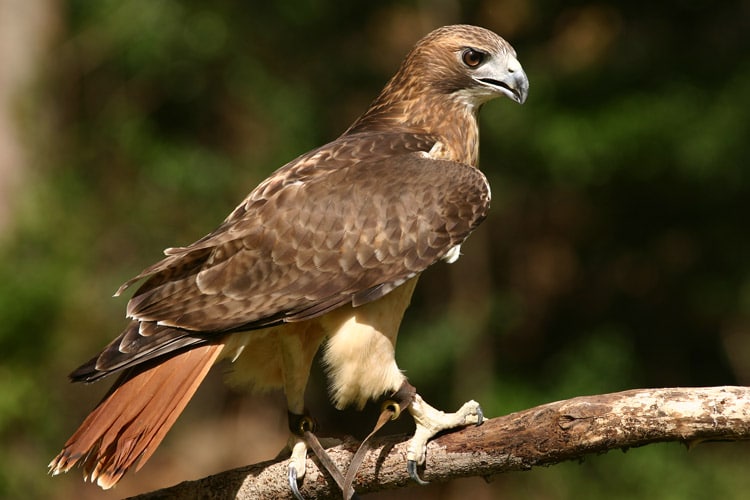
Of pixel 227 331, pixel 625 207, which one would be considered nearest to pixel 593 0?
pixel 625 207

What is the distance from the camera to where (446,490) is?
8.09 meters

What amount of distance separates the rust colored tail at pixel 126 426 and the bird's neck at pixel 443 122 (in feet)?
4.45

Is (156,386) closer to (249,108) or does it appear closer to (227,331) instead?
(227,331)

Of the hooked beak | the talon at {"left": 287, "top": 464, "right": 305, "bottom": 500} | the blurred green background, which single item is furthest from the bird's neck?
the blurred green background

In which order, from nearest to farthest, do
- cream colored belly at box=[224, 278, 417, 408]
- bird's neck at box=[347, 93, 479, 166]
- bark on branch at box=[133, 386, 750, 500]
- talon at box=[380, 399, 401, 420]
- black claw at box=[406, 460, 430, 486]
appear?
bark on branch at box=[133, 386, 750, 500], black claw at box=[406, 460, 430, 486], cream colored belly at box=[224, 278, 417, 408], talon at box=[380, 399, 401, 420], bird's neck at box=[347, 93, 479, 166]

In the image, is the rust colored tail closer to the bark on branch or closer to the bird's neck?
the bark on branch

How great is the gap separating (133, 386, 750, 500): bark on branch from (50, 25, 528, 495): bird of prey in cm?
8

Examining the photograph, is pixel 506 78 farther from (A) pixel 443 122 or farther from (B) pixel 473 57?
(A) pixel 443 122

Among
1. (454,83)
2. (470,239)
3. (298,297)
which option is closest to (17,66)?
(470,239)

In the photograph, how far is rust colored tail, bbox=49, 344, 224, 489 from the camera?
3471mm

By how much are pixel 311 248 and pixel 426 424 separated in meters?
0.70

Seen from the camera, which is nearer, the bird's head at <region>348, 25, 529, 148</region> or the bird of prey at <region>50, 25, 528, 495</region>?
the bird of prey at <region>50, 25, 528, 495</region>

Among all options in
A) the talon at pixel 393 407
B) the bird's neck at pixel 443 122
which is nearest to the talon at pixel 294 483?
the talon at pixel 393 407

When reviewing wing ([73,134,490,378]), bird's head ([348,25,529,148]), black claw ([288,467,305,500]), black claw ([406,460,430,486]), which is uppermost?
bird's head ([348,25,529,148])
